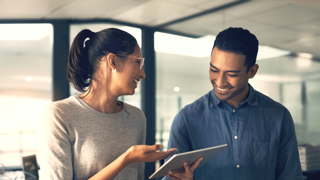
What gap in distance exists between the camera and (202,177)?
1.34m

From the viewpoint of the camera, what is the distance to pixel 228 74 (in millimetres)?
1322

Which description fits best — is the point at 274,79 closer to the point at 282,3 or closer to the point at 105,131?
the point at 282,3

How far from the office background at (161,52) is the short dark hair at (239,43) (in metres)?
1.94

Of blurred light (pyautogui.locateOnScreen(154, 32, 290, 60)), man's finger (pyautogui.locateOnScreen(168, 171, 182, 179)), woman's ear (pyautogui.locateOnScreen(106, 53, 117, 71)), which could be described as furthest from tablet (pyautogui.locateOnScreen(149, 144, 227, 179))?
blurred light (pyautogui.locateOnScreen(154, 32, 290, 60))

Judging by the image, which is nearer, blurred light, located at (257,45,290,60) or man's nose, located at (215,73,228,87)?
man's nose, located at (215,73,228,87)

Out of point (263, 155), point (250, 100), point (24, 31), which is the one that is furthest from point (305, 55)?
point (24, 31)

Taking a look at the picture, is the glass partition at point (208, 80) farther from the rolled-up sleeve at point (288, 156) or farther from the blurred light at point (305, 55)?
the rolled-up sleeve at point (288, 156)

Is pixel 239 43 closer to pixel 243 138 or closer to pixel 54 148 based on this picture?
pixel 243 138

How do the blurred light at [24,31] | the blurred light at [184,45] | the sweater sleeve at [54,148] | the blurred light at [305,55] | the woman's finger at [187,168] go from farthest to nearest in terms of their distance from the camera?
1. the blurred light at [184,45]
2. the blurred light at [24,31]
3. the blurred light at [305,55]
4. the woman's finger at [187,168]
5. the sweater sleeve at [54,148]

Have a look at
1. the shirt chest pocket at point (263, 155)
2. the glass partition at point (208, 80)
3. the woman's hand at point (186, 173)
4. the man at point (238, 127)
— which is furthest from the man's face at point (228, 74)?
the glass partition at point (208, 80)

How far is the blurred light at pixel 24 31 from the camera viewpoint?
135 inches

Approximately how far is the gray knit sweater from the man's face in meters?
0.42

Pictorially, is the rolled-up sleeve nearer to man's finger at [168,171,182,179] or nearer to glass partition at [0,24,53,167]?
man's finger at [168,171,182,179]

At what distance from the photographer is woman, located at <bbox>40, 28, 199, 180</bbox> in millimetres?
998
